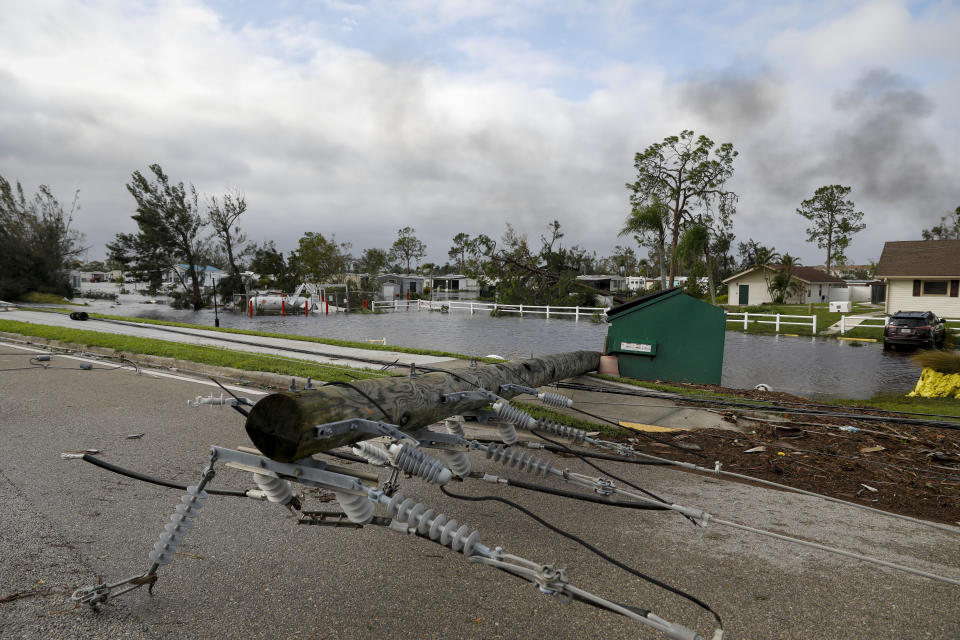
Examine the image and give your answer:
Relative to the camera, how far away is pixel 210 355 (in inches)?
440

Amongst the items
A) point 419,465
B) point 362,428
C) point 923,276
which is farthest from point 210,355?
point 923,276

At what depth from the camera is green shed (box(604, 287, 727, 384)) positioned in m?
10.2

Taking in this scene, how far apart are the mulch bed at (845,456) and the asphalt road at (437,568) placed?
0.51 m

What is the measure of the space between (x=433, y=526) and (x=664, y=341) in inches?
342

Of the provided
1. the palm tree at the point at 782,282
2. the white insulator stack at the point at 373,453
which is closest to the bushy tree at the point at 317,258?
the palm tree at the point at 782,282

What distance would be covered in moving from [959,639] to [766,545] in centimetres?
114

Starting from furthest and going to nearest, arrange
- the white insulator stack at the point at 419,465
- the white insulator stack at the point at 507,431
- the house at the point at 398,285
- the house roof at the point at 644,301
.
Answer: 1. the house at the point at 398,285
2. the house roof at the point at 644,301
3. the white insulator stack at the point at 507,431
4. the white insulator stack at the point at 419,465

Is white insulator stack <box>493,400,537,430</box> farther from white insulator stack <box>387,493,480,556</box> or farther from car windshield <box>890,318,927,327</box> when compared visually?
car windshield <box>890,318,927,327</box>

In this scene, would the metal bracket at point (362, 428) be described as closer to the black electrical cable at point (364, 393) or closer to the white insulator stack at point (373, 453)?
the black electrical cable at point (364, 393)

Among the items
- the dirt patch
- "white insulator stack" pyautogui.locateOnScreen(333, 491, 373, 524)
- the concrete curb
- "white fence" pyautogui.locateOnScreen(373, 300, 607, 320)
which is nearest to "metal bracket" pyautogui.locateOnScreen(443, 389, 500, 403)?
"white insulator stack" pyautogui.locateOnScreen(333, 491, 373, 524)

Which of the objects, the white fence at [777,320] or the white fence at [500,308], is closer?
the white fence at [777,320]

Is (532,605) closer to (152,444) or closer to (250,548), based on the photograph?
(250,548)

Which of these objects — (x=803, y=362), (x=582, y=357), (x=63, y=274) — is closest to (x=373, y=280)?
(x=63, y=274)

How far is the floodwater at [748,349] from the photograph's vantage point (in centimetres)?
1413
